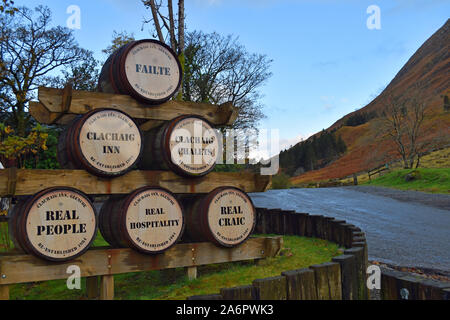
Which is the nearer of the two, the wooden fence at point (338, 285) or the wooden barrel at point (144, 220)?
the wooden fence at point (338, 285)

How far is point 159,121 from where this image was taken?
22.6 feet

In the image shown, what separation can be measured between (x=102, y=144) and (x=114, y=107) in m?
0.66

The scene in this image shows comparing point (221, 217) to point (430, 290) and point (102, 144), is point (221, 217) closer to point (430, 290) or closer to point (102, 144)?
point (102, 144)

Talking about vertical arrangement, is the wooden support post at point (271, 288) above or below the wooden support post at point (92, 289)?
above

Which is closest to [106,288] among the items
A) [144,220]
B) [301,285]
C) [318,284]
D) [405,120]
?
[144,220]

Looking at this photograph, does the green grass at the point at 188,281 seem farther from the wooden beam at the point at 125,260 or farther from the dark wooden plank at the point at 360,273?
the dark wooden plank at the point at 360,273

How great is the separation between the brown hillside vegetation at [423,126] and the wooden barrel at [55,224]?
51599mm

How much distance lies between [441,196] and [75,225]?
64.0 feet

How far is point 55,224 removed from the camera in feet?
17.9

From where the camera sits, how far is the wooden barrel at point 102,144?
18.7 feet

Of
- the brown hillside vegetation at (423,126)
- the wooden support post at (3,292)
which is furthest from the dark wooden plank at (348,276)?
the brown hillside vegetation at (423,126)

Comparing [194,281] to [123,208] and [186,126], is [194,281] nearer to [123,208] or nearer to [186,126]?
[123,208]

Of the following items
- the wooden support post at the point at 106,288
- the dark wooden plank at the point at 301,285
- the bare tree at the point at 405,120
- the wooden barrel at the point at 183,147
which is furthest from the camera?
the bare tree at the point at 405,120
